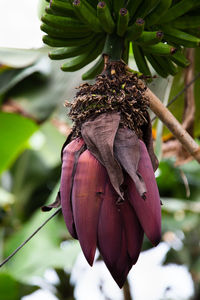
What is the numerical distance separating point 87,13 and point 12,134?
1.33 meters

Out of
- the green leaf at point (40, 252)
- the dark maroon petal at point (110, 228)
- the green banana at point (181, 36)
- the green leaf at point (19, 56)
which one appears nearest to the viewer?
the dark maroon petal at point (110, 228)

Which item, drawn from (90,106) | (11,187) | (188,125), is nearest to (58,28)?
(90,106)

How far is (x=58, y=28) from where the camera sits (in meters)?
0.81

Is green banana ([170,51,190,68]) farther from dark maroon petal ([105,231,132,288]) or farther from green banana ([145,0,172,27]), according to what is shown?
dark maroon petal ([105,231,132,288])

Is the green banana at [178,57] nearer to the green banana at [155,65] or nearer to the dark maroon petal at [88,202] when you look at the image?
the green banana at [155,65]

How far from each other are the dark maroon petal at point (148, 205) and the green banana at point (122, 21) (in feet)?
0.83

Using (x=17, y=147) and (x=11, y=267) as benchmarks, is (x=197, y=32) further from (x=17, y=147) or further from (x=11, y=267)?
(x=11, y=267)

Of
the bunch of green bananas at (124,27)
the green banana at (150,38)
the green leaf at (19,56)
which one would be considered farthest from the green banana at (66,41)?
the green leaf at (19,56)

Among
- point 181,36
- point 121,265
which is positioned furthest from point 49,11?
point 121,265

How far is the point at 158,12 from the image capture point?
76cm

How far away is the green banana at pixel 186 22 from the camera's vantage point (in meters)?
0.83

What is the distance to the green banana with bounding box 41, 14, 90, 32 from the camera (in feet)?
2.58

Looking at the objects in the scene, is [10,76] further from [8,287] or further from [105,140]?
[105,140]

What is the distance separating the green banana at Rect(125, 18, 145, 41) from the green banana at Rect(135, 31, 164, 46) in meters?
0.01
